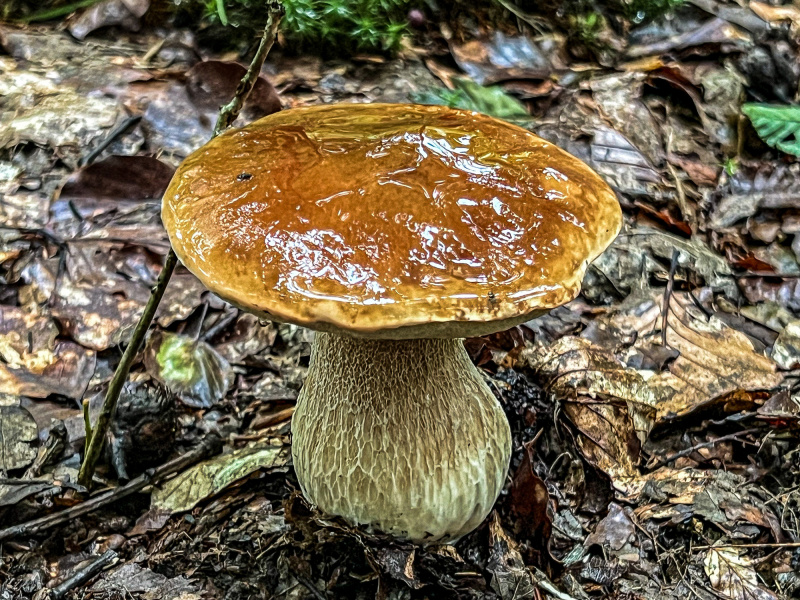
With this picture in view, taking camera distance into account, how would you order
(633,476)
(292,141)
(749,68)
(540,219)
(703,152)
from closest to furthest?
1. (540,219)
2. (292,141)
3. (633,476)
4. (703,152)
5. (749,68)

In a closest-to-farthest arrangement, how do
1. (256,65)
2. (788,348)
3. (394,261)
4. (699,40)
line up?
1. (394,261)
2. (256,65)
3. (788,348)
4. (699,40)

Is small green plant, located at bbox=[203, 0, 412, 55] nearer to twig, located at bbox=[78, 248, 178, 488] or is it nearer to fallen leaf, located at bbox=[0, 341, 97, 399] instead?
fallen leaf, located at bbox=[0, 341, 97, 399]

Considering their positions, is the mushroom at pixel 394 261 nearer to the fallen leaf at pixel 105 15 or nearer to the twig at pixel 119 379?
the twig at pixel 119 379

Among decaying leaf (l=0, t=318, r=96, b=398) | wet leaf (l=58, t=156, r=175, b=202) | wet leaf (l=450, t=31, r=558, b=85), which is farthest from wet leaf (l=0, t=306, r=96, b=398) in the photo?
wet leaf (l=450, t=31, r=558, b=85)

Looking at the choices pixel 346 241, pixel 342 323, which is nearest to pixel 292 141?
pixel 346 241

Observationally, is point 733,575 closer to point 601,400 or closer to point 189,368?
point 601,400

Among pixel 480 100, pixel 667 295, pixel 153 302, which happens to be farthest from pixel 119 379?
pixel 480 100

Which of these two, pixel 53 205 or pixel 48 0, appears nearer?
pixel 53 205

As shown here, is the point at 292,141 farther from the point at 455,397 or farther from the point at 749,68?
the point at 749,68

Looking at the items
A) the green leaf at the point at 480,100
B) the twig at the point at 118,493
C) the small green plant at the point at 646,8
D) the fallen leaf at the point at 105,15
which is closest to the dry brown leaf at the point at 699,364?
the green leaf at the point at 480,100
